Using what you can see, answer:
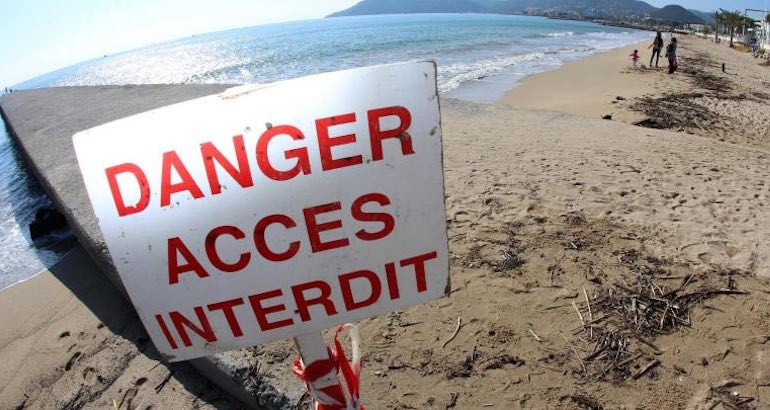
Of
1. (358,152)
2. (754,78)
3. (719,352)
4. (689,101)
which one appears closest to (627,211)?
(719,352)

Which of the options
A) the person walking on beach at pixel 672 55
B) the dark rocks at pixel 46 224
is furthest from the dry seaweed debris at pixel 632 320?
the person walking on beach at pixel 672 55

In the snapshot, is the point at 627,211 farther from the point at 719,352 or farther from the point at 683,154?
the point at 683,154

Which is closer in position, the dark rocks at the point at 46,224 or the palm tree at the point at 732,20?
the dark rocks at the point at 46,224

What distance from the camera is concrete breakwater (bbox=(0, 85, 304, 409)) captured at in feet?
8.39

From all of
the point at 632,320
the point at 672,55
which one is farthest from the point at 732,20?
the point at 632,320

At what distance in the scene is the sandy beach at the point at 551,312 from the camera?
252cm

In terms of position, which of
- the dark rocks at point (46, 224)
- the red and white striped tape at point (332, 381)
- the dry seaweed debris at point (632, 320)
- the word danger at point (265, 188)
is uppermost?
the word danger at point (265, 188)

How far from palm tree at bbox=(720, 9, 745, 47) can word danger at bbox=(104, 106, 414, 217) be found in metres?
50.2

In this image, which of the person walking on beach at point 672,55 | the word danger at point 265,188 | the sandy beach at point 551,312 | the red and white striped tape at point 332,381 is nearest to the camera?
the word danger at point 265,188

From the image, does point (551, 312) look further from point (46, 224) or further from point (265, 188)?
point (46, 224)

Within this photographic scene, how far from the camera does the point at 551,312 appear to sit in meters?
3.06

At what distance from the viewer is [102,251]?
12.4ft

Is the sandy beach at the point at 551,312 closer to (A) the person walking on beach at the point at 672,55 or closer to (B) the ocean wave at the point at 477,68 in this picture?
(B) the ocean wave at the point at 477,68

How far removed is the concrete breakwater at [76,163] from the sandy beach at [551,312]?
151 mm
